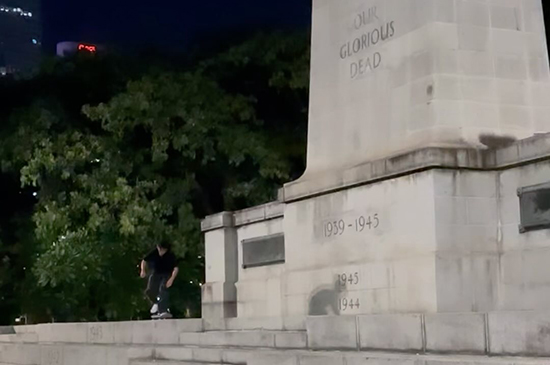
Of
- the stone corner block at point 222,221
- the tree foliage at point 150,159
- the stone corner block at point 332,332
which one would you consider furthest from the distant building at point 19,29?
the stone corner block at point 332,332

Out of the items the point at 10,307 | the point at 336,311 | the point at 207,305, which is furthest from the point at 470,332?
the point at 10,307

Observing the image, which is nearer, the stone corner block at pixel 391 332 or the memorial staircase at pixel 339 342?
the memorial staircase at pixel 339 342

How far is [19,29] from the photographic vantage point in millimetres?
41281

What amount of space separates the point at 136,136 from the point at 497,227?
1289 centimetres

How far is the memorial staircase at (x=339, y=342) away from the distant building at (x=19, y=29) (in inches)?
897

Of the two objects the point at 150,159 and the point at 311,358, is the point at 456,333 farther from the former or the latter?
the point at 150,159

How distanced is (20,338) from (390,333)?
1233 centimetres

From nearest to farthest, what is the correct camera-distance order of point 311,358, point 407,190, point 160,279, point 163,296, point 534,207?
point 311,358 → point 534,207 → point 407,190 → point 160,279 → point 163,296

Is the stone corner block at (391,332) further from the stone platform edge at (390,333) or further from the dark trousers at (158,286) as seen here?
the dark trousers at (158,286)

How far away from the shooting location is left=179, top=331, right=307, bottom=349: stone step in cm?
900

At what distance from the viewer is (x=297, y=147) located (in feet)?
68.2

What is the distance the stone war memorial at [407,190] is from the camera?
8.65 m

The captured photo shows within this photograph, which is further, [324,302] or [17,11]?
[17,11]

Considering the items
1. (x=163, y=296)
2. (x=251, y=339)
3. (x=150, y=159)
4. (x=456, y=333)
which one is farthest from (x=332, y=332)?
(x=150, y=159)
